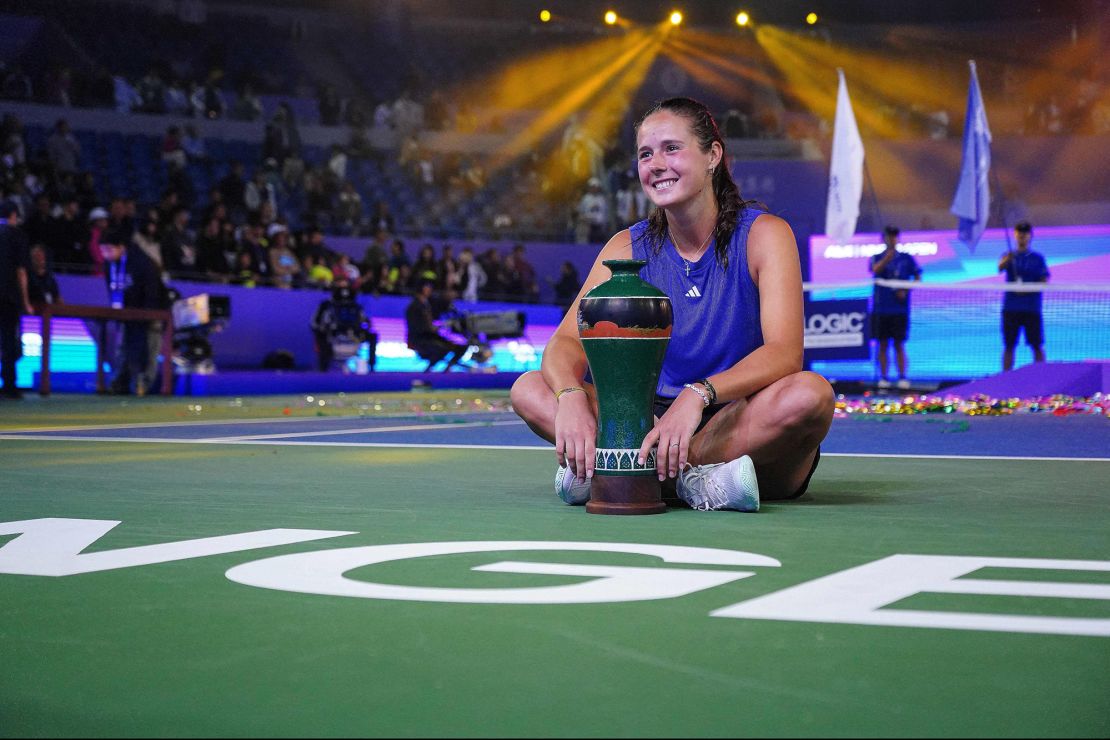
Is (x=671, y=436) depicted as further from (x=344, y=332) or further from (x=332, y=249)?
(x=332, y=249)

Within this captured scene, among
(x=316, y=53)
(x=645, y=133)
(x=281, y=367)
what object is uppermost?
(x=316, y=53)

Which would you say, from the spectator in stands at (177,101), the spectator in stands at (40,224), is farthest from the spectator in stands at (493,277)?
the spectator in stands at (40,224)

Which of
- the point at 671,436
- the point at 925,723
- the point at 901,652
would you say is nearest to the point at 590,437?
the point at 671,436

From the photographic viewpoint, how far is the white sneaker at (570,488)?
411 centimetres

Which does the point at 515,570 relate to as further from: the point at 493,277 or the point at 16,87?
the point at 16,87

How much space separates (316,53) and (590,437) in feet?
95.5

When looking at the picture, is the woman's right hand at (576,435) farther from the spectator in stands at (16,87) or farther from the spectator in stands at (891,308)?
the spectator in stands at (16,87)

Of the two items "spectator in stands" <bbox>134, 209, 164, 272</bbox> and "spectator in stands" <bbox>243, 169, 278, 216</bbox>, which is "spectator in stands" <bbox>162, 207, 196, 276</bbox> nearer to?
"spectator in stands" <bbox>134, 209, 164, 272</bbox>

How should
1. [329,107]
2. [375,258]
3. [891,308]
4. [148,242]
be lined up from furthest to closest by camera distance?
1. [329,107]
2. [375,258]
3. [891,308]
4. [148,242]

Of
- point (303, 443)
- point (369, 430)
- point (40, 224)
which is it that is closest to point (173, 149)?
point (40, 224)

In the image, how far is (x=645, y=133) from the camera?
13.9 feet

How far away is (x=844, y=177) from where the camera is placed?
1617 cm

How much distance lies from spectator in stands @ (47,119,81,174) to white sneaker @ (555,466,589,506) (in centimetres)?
1877

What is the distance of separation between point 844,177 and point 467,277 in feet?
27.1
